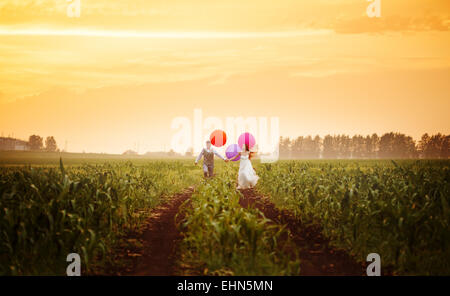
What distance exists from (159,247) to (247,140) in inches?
342

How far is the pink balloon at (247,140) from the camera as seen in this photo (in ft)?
49.7

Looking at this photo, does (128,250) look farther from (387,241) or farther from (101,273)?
(387,241)

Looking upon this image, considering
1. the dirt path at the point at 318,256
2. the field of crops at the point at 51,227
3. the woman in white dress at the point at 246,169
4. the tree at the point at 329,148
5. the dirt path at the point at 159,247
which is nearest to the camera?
the field of crops at the point at 51,227

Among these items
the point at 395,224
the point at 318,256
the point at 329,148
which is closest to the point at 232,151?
the point at 318,256

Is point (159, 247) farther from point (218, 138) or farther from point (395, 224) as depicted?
point (218, 138)

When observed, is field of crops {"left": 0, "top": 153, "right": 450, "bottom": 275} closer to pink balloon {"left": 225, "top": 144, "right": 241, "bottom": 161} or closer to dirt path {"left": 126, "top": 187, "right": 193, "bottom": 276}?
dirt path {"left": 126, "top": 187, "right": 193, "bottom": 276}

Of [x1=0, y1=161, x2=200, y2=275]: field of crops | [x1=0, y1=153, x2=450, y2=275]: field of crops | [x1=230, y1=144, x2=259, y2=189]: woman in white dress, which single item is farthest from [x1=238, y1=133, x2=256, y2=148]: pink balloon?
[x1=0, y1=161, x2=200, y2=275]: field of crops

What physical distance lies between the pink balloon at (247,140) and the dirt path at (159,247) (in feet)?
17.9

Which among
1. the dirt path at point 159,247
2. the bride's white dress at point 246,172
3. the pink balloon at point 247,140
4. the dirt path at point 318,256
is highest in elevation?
the pink balloon at point 247,140

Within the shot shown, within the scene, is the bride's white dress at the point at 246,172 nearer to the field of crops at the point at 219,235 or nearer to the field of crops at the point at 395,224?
the field of crops at the point at 395,224

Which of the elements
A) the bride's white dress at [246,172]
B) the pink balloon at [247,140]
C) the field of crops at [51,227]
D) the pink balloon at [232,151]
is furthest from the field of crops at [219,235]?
the pink balloon at [232,151]

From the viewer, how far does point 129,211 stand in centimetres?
951

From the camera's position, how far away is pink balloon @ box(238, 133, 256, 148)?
49.7 ft
